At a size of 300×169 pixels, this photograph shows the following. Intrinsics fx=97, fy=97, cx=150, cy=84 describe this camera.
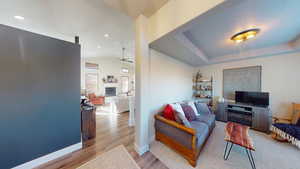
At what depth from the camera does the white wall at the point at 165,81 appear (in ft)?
8.09

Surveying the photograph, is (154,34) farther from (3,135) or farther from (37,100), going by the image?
(3,135)

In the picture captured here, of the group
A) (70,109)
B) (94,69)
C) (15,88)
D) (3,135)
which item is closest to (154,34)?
(70,109)

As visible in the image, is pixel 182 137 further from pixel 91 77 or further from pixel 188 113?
pixel 91 77

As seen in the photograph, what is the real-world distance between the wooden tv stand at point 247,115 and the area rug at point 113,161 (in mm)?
3544

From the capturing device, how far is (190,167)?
165cm

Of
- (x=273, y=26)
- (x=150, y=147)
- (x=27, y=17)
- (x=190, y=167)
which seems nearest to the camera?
(x=190, y=167)

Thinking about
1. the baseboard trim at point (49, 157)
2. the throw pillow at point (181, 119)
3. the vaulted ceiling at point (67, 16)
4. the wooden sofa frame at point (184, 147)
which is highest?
the vaulted ceiling at point (67, 16)

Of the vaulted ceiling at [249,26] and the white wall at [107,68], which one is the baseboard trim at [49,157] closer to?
the vaulted ceiling at [249,26]

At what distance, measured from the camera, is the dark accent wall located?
1469 mm

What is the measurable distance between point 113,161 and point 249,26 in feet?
12.0

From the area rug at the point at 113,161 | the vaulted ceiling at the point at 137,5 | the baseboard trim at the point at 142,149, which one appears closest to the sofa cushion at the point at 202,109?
the baseboard trim at the point at 142,149

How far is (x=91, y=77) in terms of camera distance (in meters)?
7.25

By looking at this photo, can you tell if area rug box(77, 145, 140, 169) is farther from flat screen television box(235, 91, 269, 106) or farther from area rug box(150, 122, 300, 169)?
flat screen television box(235, 91, 269, 106)

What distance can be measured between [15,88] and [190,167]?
3.11 metres
